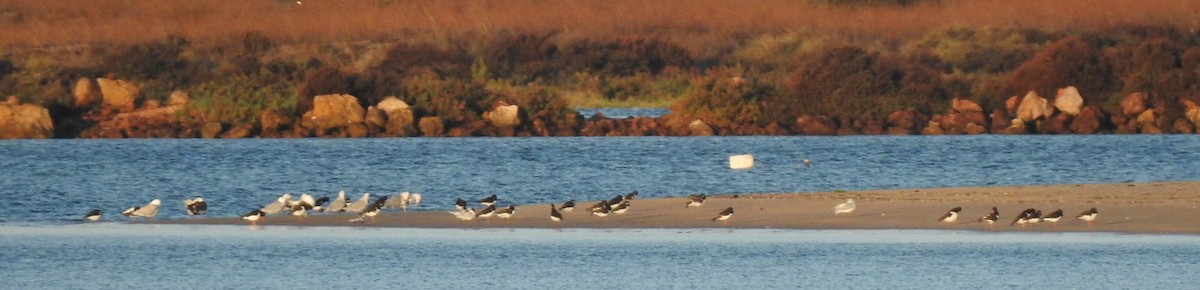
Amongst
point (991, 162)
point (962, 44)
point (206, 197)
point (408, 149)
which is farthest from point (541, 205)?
point (962, 44)

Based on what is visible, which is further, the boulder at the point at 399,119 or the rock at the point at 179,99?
the rock at the point at 179,99

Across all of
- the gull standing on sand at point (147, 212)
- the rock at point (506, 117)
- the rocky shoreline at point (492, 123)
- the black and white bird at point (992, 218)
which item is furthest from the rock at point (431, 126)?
the black and white bird at point (992, 218)

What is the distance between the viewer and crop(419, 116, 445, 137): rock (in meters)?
64.6

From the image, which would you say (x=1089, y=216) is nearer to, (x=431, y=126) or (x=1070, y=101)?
(x=1070, y=101)

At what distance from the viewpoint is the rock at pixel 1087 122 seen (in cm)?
6425

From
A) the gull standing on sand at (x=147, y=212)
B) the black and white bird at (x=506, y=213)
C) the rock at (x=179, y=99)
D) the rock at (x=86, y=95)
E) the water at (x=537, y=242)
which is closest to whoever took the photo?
the water at (x=537, y=242)

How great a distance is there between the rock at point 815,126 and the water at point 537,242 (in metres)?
17.3

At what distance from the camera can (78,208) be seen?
32.0 m

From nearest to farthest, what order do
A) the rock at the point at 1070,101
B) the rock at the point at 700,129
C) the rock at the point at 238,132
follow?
the rock at the point at 238,132 < the rock at the point at 1070,101 < the rock at the point at 700,129

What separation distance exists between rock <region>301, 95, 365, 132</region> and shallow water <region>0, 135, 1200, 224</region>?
2447mm

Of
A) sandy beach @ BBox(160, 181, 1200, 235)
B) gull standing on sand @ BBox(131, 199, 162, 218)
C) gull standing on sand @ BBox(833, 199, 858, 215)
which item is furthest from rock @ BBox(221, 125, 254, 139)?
gull standing on sand @ BBox(833, 199, 858, 215)

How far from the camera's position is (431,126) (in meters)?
64.8

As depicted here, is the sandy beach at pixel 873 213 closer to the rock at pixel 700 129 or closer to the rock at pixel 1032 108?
the rock at pixel 1032 108

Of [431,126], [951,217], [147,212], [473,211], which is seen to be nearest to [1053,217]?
[951,217]
